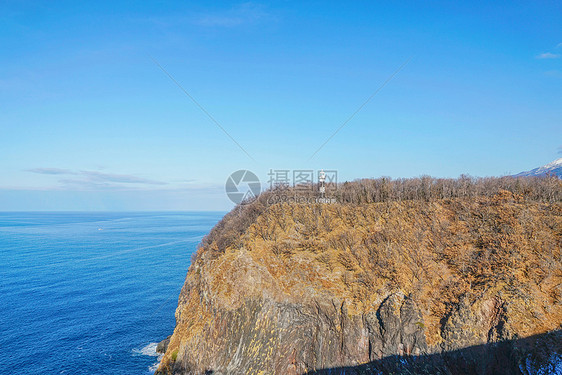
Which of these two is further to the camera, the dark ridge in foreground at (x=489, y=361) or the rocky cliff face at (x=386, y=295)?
the rocky cliff face at (x=386, y=295)

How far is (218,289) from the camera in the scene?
101 ft

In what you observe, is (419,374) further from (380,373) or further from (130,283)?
(130,283)

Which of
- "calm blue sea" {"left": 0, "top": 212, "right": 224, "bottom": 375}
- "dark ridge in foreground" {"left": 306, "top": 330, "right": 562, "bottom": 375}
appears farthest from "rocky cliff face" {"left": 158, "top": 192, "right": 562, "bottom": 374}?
"calm blue sea" {"left": 0, "top": 212, "right": 224, "bottom": 375}

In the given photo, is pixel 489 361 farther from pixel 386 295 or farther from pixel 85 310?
pixel 85 310

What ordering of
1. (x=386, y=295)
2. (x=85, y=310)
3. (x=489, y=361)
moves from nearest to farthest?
(x=489, y=361) → (x=386, y=295) → (x=85, y=310)

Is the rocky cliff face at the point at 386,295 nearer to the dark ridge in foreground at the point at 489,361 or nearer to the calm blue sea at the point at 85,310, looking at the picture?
the dark ridge in foreground at the point at 489,361

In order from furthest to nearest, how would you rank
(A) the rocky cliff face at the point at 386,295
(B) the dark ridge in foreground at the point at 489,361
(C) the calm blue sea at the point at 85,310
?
1. (C) the calm blue sea at the point at 85,310
2. (A) the rocky cliff face at the point at 386,295
3. (B) the dark ridge in foreground at the point at 489,361

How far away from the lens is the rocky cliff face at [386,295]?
22703 millimetres

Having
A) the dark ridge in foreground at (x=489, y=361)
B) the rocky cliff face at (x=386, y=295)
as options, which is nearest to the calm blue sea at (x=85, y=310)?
the rocky cliff face at (x=386, y=295)

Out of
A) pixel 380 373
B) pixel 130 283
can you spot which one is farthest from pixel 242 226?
pixel 130 283

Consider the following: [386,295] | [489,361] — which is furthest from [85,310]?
[489,361]

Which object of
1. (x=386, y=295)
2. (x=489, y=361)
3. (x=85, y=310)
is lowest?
(x=85, y=310)

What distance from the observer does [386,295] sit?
86.5 ft

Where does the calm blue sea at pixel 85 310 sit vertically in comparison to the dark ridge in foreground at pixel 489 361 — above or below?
below
